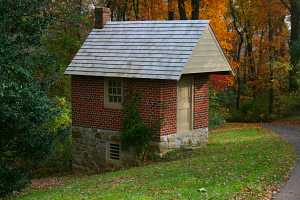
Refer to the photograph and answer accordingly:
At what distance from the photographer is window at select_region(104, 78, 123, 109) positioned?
22.9 meters

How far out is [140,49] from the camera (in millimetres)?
22562

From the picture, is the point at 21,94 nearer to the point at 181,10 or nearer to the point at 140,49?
the point at 140,49

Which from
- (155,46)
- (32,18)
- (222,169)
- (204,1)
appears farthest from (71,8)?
(222,169)

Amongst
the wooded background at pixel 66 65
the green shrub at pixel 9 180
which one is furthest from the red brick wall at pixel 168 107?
the green shrub at pixel 9 180

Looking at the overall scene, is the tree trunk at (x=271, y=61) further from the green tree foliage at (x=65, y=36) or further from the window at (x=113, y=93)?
the window at (x=113, y=93)

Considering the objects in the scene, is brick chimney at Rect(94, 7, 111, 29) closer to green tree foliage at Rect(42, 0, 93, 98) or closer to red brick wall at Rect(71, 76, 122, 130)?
red brick wall at Rect(71, 76, 122, 130)

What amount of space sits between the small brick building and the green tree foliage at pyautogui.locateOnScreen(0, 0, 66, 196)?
A: 4.42m

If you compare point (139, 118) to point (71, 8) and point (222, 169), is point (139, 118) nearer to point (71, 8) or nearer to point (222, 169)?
point (222, 169)

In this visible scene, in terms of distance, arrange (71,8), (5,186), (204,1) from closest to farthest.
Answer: (5,186), (71,8), (204,1)

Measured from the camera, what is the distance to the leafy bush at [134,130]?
21.8 metres

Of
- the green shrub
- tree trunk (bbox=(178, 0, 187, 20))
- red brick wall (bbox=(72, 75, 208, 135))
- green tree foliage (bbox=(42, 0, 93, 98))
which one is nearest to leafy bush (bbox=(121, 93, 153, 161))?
red brick wall (bbox=(72, 75, 208, 135))

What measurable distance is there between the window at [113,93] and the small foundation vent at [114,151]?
1638 mm

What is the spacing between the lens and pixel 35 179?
2370 centimetres

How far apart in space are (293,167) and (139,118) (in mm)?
7288
